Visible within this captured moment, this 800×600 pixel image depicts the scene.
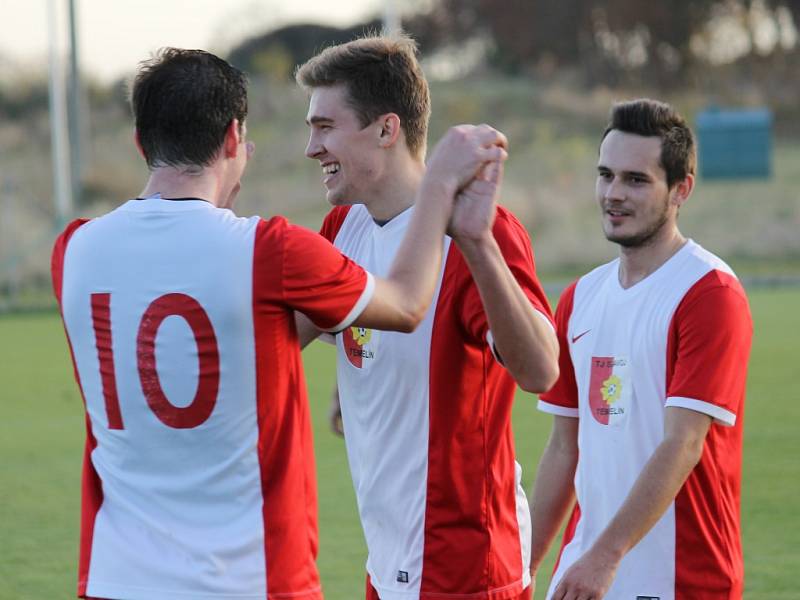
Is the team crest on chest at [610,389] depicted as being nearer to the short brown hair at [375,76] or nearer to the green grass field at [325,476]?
the short brown hair at [375,76]

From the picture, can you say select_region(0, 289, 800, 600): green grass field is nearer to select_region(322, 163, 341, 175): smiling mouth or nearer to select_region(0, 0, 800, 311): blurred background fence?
select_region(322, 163, 341, 175): smiling mouth

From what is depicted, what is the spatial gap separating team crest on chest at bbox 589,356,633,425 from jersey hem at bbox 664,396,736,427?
0.66 feet

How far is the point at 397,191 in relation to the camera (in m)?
3.70

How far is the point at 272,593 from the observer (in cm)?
297

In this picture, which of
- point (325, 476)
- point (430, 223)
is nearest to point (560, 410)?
point (430, 223)

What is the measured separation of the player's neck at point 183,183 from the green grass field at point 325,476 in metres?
3.91

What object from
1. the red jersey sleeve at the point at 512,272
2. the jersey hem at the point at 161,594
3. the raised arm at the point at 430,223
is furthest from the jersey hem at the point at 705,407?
the jersey hem at the point at 161,594

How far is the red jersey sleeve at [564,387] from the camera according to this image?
4176 millimetres

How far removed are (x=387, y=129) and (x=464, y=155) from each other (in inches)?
28.4

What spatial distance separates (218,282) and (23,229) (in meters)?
29.8

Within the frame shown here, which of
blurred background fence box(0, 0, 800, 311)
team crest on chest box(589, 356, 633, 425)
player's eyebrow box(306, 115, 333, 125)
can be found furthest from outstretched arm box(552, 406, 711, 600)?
blurred background fence box(0, 0, 800, 311)

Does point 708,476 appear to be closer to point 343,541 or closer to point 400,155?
point 400,155

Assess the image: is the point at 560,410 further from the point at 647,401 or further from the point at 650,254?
the point at 650,254

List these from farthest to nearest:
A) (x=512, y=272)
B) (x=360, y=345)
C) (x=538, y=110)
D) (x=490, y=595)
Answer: (x=538, y=110)
(x=360, y=345)
(x=490, y=595)
(x=512, y=272)
